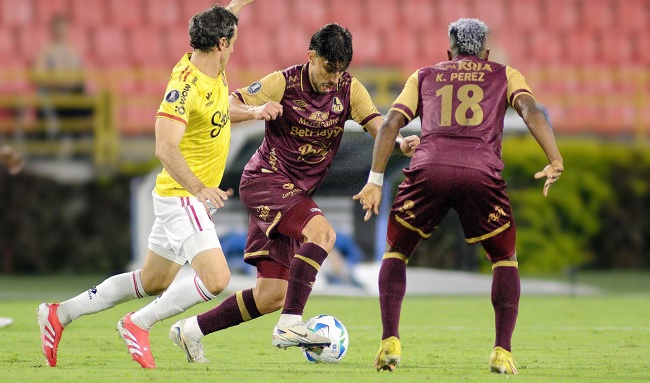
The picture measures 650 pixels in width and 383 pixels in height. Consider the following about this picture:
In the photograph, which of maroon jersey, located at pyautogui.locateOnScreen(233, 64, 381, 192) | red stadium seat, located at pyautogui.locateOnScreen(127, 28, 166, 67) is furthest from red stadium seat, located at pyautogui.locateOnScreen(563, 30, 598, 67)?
maroon jersey, located at pyautogui.locateOnScreen(233, 64, 381, 192)

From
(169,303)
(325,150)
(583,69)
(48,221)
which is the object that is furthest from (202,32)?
(583,69)

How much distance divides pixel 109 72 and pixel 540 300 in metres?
7.64

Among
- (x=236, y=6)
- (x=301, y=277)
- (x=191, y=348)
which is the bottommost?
(x=191, y=348)

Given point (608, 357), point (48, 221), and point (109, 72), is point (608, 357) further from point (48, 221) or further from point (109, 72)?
point (109, 72)

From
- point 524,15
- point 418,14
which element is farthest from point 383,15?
point 524,15

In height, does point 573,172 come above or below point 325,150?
below

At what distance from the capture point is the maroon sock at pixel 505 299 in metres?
6.12

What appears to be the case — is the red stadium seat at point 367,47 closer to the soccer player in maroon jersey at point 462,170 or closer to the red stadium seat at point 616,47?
the red stadium seat at point 616,47

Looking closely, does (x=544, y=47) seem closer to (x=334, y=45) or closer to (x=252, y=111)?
(x=334, y=45)

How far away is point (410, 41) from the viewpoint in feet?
61.6

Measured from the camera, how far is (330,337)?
6.55 metres

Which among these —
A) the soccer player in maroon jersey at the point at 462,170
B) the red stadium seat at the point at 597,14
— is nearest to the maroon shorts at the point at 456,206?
the soccer player in maroon jersey at the point at 462,170

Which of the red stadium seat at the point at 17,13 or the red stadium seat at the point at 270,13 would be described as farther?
the red stadium seat at the point at 270,13

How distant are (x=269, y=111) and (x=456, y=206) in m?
1.15
